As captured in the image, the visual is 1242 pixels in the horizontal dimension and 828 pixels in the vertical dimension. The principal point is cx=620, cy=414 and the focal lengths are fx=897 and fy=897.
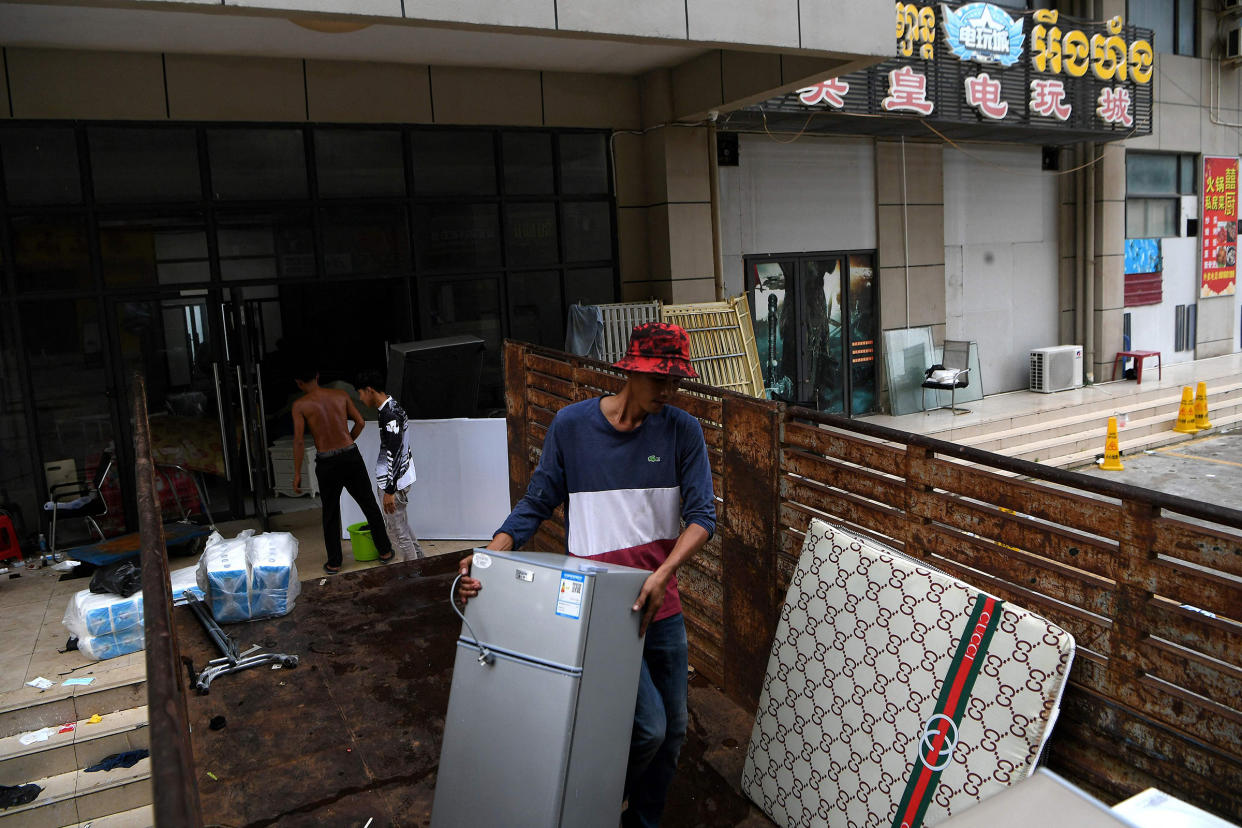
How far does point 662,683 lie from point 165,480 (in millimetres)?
6952

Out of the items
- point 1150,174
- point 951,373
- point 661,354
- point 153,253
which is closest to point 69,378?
point 153,253

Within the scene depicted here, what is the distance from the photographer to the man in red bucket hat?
11.0 ft

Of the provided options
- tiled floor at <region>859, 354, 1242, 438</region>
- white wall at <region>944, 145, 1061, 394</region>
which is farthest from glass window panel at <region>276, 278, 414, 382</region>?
white wall at <region>944, 145, 1061, 394</region>

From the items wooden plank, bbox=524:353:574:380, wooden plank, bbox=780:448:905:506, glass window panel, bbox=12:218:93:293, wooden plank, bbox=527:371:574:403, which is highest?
glass window panel, bbox=12:218:93:293

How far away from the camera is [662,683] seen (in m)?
3.46

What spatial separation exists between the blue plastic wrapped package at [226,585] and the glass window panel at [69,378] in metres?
3.14

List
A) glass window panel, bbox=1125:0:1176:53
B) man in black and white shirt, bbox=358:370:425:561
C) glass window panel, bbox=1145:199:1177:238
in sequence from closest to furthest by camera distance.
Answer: man in black and white shirt, bbox=358:370:425:561
glass window panel, bbox=1125:0:1176:53
glass window panel, bbox=1145:199:1177:238

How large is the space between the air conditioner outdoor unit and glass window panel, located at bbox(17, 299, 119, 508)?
13983 millimetres

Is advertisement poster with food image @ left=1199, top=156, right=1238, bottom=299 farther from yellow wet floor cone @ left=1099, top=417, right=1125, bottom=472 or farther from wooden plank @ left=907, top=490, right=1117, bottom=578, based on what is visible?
wooden plank @ left=907, top=490, right=1117, bottom=578

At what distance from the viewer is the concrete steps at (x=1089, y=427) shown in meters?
12.8

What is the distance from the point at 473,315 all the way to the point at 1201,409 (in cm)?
1177

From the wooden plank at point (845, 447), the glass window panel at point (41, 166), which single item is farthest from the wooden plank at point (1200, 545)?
the glass window panel at point (41, 166)

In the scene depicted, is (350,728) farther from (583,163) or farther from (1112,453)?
(1112,453)

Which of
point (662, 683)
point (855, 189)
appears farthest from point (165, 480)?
point (855, 189)
